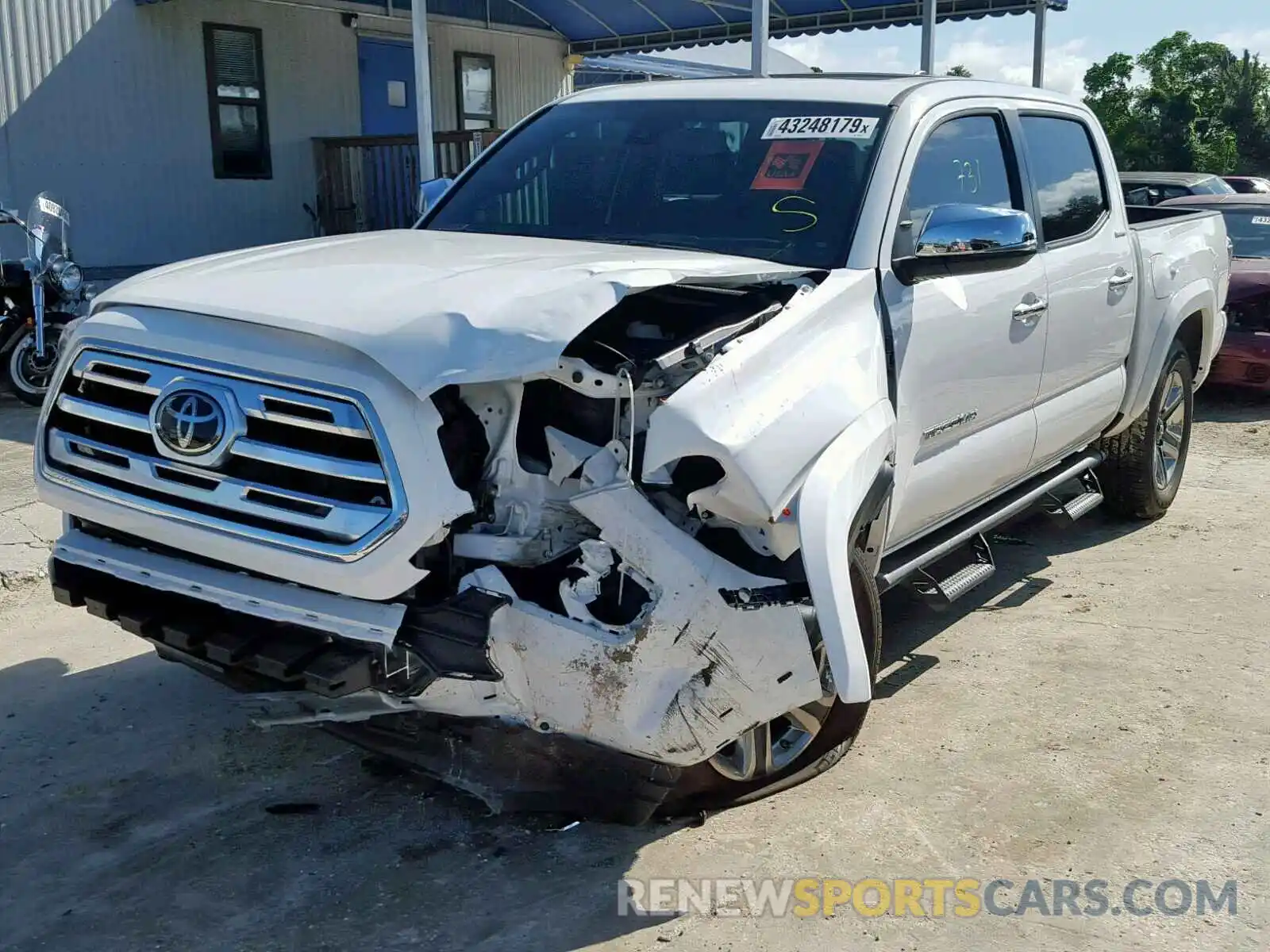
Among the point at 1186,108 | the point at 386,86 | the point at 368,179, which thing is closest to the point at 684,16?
the point at 386,86

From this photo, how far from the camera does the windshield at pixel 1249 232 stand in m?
10.6

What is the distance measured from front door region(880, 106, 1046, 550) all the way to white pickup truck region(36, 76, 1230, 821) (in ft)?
0.11

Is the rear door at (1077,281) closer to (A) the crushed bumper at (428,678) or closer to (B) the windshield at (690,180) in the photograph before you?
(B) the windshield at (690,180)

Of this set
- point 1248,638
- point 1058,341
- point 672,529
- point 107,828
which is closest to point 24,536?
point 107,828

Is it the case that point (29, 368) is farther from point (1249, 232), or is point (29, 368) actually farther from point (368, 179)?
point (1249, 232)

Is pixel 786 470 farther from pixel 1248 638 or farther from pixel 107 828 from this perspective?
pixel 1248 638

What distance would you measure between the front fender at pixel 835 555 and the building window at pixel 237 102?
11.2 m

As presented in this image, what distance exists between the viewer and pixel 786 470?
298 cm

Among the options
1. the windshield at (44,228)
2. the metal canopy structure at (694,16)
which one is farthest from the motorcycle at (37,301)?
the metal canopy structure at (694,16)

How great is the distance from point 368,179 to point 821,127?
33.4ft

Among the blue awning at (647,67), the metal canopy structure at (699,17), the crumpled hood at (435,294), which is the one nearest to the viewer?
the crumpled hood at (435,294)

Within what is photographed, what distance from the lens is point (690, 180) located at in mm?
4324

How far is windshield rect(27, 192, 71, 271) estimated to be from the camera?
909cm

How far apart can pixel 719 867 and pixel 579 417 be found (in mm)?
1257
